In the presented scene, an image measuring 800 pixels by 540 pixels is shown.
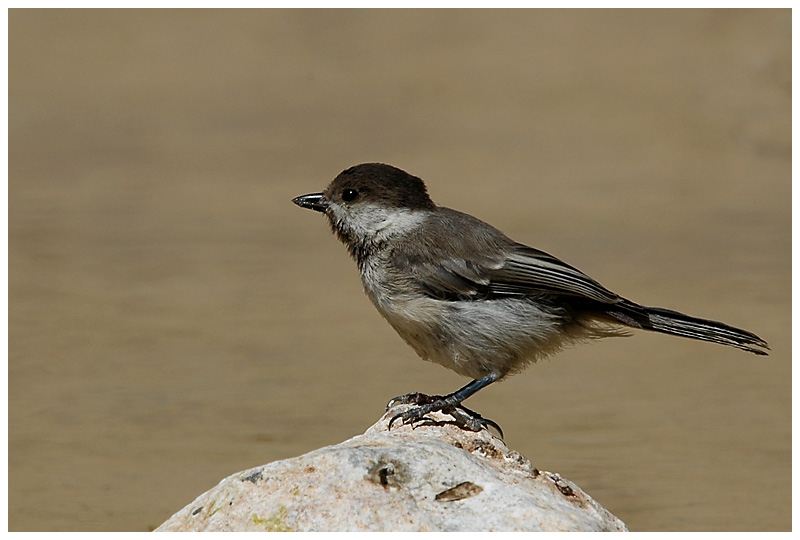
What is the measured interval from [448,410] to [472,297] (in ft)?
2.10

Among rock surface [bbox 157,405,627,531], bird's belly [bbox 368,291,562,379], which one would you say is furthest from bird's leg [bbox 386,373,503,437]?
rock surface [bbox 157,405,627,531]

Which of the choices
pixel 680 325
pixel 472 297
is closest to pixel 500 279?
pixel 472 297

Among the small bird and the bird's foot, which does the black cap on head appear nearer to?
the small bird

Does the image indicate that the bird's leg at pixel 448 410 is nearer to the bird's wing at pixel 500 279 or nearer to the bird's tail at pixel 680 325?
the bird's wing at pixel 500 279

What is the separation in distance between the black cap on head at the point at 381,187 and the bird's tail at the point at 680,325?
1.14m

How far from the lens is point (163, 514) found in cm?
847

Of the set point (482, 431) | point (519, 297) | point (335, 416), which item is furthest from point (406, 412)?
point (335, 416)

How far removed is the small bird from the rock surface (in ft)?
3.35

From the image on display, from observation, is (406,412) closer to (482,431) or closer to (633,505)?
(482,431)

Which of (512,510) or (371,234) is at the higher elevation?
(371,234)

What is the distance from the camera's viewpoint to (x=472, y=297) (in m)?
6.30

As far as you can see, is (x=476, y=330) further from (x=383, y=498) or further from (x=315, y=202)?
(x=383, y=498)

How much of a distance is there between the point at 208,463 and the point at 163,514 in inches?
36.2

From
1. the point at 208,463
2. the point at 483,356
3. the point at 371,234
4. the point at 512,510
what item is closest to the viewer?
the point at 512,510
